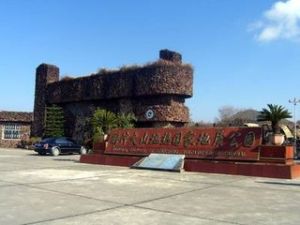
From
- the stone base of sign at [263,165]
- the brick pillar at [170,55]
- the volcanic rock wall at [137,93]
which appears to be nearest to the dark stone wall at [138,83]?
the volcanic rock wall at [137,93]

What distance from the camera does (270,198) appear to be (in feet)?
35.5

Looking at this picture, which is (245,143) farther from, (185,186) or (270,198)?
(270,198)

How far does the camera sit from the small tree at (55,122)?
4375cm

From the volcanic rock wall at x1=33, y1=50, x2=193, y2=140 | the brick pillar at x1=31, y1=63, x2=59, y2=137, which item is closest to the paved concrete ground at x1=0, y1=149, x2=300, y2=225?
the volcanic rock wall at x1=33, y1=50, x2=193, y2=140

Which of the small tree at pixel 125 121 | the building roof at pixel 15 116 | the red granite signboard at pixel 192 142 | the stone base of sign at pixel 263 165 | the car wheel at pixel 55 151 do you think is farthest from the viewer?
the building roof at pixel 15 116

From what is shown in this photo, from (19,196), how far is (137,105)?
25717 mm

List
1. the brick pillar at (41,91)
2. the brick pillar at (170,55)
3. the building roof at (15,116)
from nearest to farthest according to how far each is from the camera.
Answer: the brick pillar at (170,55), the brick pillar at (41,91), the building roof at (15,116)

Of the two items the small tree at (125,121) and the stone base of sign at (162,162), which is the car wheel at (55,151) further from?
the stone base of sign at (162,162)

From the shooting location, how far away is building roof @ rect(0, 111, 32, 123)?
157ft

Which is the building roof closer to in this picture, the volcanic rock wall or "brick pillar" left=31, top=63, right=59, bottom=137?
"brick pillar" left=31, top=63, right=59, bottom=137

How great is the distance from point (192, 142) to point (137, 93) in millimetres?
17292

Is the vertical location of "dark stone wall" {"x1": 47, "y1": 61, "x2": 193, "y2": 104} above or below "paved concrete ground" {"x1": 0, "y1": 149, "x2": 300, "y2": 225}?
above

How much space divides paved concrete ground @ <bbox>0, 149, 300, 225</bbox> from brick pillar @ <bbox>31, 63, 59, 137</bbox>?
30.7 metres

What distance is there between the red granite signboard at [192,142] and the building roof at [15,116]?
1097 inches
